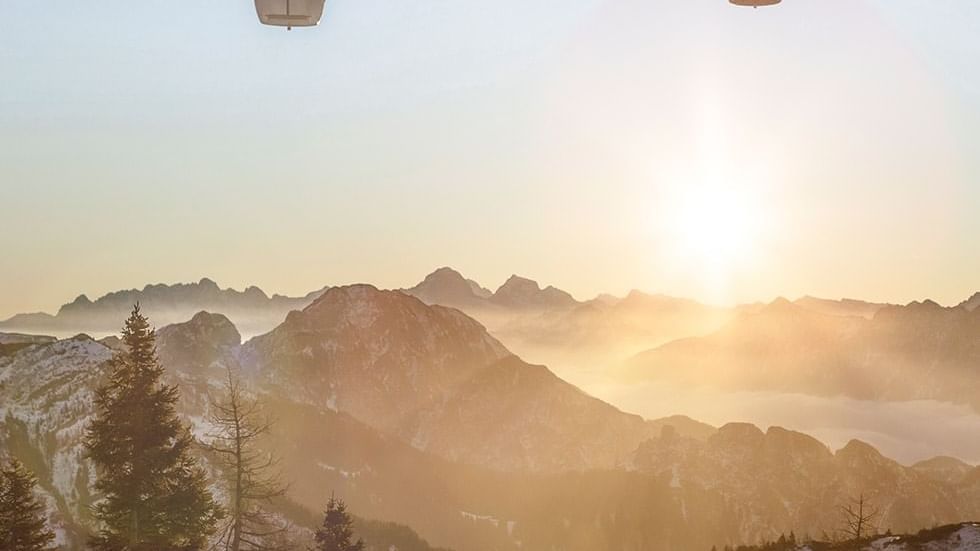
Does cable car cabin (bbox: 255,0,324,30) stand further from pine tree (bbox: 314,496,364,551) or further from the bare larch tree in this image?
pine tree (bbox: 314,496,364,551)

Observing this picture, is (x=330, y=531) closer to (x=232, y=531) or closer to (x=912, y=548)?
(x=232, y=531)

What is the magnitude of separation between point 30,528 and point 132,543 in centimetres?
1286

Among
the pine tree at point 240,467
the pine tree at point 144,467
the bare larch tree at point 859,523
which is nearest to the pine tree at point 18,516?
the pine tree at point 144,467

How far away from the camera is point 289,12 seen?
27328mm

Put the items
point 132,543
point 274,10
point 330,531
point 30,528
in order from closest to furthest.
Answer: point 274,10, point 132,543, point 30,528, point 330,531

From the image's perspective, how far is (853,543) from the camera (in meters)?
32.3

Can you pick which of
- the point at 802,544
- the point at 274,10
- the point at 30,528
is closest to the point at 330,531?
the point at 30,528

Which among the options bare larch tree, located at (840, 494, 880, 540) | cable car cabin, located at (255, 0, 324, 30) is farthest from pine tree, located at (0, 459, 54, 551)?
bare larch tree, located at (840, 494, 880, 540)

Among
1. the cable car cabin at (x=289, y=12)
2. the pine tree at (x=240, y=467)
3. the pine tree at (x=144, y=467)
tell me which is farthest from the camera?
the pine tree at (x=144, y=467)

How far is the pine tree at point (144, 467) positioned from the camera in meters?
47.2

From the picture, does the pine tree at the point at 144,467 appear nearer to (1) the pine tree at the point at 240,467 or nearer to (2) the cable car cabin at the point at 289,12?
(1) the pine tree at the point at 240,467

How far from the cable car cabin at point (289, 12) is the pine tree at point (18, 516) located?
37.8 meters

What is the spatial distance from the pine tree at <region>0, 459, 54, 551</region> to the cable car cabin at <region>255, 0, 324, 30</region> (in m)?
37.8

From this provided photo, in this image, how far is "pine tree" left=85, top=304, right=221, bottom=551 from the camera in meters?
47.2
